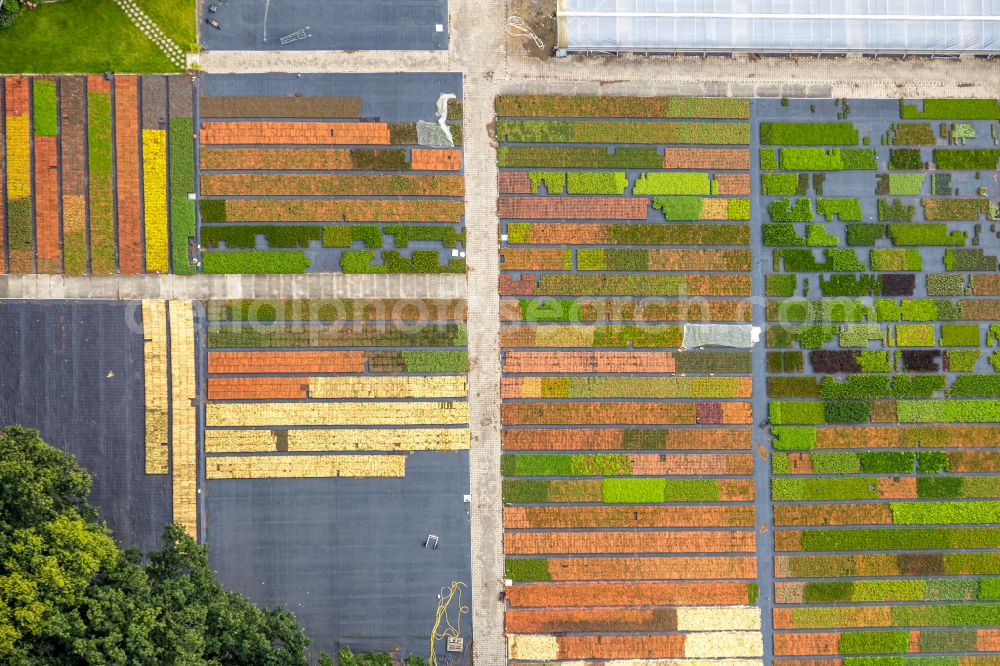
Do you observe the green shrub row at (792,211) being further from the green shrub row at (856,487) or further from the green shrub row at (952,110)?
the green shrub row at (856,487)

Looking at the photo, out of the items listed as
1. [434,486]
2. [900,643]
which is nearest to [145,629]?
[434,486]

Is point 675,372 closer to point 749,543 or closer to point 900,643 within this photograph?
point 749,543

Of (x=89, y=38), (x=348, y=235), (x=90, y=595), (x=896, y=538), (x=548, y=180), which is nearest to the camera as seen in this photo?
(x=90, y=595)

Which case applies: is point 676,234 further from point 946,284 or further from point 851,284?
point 946,284

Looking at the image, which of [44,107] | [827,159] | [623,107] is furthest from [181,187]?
[827,159]

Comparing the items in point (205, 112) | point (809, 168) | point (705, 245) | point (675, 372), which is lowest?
point (675, 372)

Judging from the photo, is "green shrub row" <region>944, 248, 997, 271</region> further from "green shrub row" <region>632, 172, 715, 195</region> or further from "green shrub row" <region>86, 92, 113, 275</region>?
"green shrub row" <region>86, 92, 113, 275</region>

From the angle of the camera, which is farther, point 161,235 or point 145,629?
point 161,235
